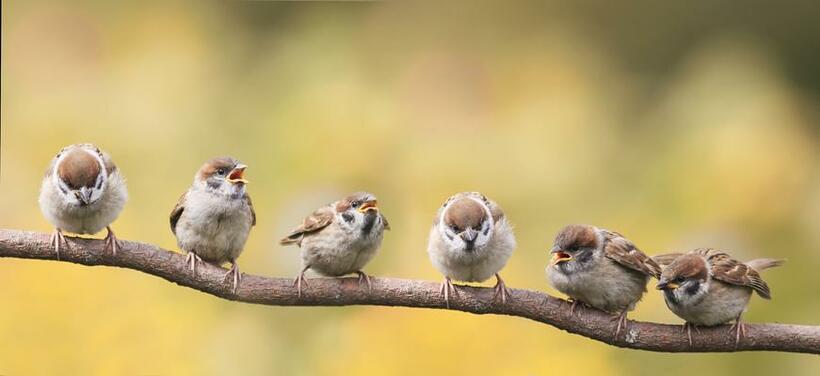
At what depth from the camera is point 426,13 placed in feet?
16.9

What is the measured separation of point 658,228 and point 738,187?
498 mm

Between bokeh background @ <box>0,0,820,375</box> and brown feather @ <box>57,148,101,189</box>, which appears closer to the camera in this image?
brown feather @ <box>57,148,101,189</box>

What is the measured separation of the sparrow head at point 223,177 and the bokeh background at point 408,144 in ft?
4.85

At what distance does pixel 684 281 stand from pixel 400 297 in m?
0.79

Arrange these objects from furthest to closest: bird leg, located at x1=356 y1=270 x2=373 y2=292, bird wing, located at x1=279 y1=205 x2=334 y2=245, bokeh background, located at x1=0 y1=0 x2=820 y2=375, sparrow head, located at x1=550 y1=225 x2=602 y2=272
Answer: bokeh background, located at x1=0 y1=0 x2=820 y2=375, bird wing, located at x1=279 y1=205 x2=334 y2=245, sparrow head, located at x1=550 y1=225 x2=602 y2=272, bird leg, located at x1=356 y1=270 x2=373 y2=292

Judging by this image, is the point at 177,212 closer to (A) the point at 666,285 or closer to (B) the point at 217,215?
(B) the point at 217,215

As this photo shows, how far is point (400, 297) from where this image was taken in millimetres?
2637

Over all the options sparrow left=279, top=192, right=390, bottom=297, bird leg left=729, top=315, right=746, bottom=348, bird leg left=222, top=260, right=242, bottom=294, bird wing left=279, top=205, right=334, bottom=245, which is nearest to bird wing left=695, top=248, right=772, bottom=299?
bird leg left=729, top=315, right=746, bottom=348

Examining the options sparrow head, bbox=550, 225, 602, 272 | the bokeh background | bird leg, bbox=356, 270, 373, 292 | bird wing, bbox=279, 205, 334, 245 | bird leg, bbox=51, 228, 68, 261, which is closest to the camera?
bird leg, bbox=51, 228, 68, 261

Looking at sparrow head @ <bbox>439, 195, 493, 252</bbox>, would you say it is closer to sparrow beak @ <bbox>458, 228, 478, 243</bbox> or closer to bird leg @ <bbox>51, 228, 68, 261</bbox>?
sparrow beak @ <bbox>458, 228, 478, 243</bbox>

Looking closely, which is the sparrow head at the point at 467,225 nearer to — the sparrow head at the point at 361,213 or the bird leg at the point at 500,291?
the bird leg at the point at 500,291

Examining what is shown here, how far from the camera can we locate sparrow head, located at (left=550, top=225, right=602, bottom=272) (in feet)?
9.05

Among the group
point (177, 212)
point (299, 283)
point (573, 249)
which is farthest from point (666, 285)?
point (177, 212)

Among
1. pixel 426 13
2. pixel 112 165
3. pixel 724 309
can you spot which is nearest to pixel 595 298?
pixel 724 309
